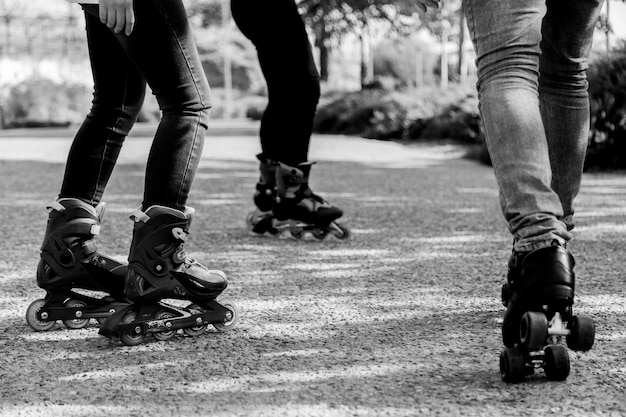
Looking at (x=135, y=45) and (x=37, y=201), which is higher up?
(x=135, y=45)

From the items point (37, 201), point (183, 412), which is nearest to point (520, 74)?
point (183, 412)

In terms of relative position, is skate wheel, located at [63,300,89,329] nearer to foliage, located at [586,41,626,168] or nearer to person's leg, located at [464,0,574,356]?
person's leg, located at [464,0,574,356]

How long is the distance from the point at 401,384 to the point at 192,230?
112 inches

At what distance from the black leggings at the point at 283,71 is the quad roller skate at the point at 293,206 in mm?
72

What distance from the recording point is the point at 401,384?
2031mm

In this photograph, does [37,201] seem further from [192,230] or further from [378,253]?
[378,253]

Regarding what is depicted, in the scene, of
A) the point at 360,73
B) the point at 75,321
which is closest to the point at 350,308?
the point at 75,321

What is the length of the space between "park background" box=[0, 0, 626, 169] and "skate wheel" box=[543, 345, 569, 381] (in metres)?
1.41

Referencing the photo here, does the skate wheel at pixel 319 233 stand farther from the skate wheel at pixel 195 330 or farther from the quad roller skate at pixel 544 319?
the quad roller skate at pixel 544 319

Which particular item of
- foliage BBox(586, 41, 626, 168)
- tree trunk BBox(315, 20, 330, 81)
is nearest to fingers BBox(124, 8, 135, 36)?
foliage BBox(586, 41, 626, 168)

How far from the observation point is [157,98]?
→ 2.49m

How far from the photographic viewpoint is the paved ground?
1.93 meters

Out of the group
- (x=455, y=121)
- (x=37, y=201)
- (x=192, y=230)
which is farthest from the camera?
(x=455, y=121)

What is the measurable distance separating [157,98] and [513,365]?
1228mm
